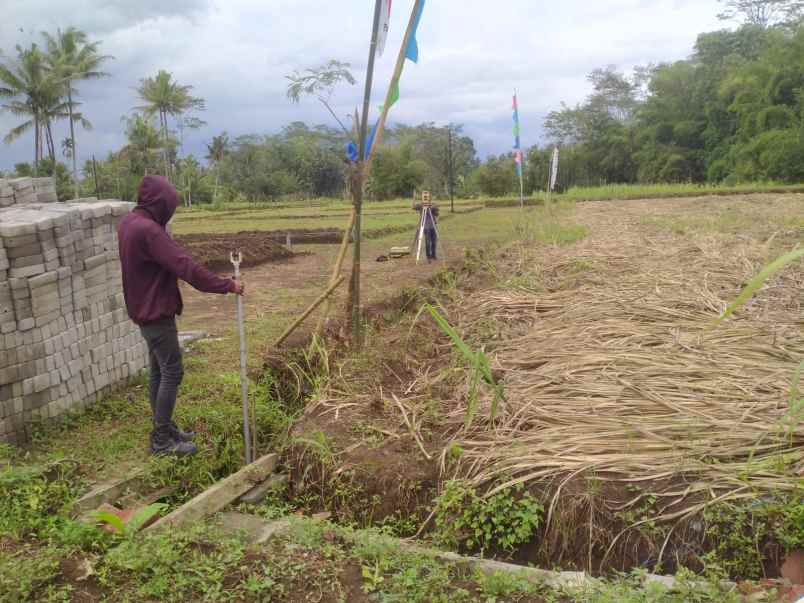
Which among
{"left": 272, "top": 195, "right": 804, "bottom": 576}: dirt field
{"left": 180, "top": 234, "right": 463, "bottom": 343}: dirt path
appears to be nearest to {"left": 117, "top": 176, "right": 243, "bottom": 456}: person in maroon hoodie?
{"left": 272, "top": 195, "right": 804, "bottom": 576}: dirt field

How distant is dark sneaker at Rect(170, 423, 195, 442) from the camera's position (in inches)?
146

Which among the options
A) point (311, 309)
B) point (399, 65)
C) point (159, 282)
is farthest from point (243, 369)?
point (399, 65)

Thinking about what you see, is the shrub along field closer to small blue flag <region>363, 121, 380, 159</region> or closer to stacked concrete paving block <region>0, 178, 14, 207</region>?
small blue flag <region>363, 121, 380, 159</region>

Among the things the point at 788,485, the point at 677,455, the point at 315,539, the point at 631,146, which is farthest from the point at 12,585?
the point at 631,146

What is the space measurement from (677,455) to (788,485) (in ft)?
1.43

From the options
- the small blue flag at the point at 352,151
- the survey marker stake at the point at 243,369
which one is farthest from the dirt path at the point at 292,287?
the survey marker stake at the point at 243,369

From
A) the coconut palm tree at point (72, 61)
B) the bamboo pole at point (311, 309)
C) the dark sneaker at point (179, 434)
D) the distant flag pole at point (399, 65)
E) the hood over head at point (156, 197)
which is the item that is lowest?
the dark sneaker at point (179, 434)

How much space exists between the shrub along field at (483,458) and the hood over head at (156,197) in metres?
1.29

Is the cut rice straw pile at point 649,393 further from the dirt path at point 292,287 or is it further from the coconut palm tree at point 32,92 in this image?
the coconut palm tree at point 32,92

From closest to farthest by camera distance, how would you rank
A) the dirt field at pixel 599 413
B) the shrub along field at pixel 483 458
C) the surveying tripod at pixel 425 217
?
the shrub along field at pixel 483 458 < the dirt field at pixel 599 413 < the surveying tripod at pixel 425 217

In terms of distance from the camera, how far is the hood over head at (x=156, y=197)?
11.6ft

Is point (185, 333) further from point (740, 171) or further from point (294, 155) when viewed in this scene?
point (294, 155)

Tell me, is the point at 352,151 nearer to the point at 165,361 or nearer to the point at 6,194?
the point at 165,361

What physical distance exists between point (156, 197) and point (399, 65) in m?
2.40
